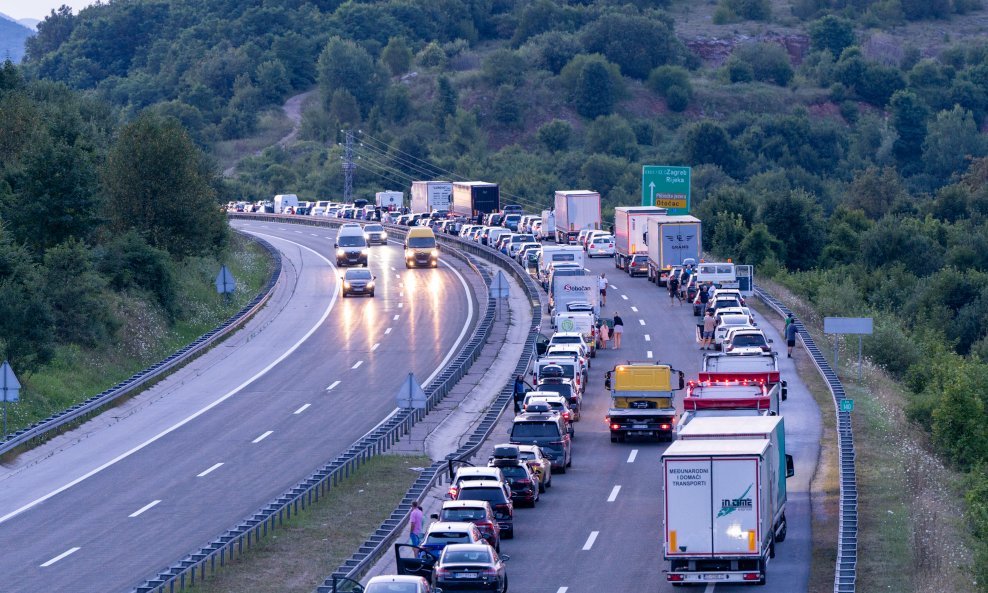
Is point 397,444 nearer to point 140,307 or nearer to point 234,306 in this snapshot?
point 140,307

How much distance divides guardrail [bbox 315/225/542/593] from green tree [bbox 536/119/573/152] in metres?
112

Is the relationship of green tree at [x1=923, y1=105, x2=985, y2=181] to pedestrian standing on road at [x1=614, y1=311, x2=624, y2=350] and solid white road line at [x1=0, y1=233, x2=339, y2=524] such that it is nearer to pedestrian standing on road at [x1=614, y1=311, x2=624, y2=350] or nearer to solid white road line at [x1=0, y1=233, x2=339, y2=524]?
solid white road line at [x1=0, y1=233, x2=339, y2=524]

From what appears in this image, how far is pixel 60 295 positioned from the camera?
54.9 metres

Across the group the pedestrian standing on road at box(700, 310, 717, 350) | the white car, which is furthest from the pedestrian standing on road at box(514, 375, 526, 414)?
the white car

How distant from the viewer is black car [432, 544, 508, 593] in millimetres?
25406

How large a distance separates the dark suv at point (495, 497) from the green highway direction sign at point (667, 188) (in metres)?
60.1

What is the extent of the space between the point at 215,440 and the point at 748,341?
62.9 feet

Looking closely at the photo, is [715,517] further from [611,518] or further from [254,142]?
[254,142]

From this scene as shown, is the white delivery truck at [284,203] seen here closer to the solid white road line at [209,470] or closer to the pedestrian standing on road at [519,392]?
the pedestrian standing on road at [519,392]

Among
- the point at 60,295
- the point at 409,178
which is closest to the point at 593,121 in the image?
the point at 409,178

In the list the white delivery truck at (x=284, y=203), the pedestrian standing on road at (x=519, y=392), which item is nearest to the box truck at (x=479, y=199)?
the white delivery truck at (x=284, y=203)

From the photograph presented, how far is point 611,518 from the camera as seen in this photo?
33.6 m

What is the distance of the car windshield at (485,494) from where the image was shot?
3106 centimetres

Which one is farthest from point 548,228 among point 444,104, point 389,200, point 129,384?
point 444,104
